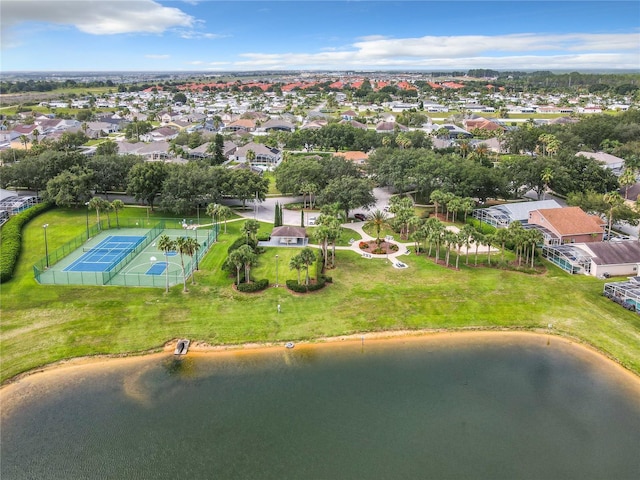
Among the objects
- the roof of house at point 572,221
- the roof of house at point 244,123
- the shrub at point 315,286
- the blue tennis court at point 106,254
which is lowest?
the shrub at point 315,286

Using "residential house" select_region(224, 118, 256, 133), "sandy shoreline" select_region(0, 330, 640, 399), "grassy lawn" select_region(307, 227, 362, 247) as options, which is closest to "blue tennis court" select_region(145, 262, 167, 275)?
"sandy shoreline" select_region(0, 330, 640, 399)

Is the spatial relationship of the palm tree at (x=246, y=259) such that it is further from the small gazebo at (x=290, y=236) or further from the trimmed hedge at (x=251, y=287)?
the small gazebo at (x=290, y=236)

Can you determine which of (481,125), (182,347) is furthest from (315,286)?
(481,125)

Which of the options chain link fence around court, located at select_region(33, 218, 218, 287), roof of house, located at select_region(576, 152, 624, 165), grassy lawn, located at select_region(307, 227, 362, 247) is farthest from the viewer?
roof of house, located at select_region(576, 152, 624, 165)

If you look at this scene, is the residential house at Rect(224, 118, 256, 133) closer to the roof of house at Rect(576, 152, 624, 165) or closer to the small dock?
the roof of house at Rect(576, 152, 624, 165)

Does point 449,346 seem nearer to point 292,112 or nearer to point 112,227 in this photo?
point 112,227

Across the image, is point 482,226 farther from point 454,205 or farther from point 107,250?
point 107,250

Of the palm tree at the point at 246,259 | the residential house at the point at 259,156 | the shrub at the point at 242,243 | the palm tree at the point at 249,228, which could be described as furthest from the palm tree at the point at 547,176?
the residential house at the point at 259,156
